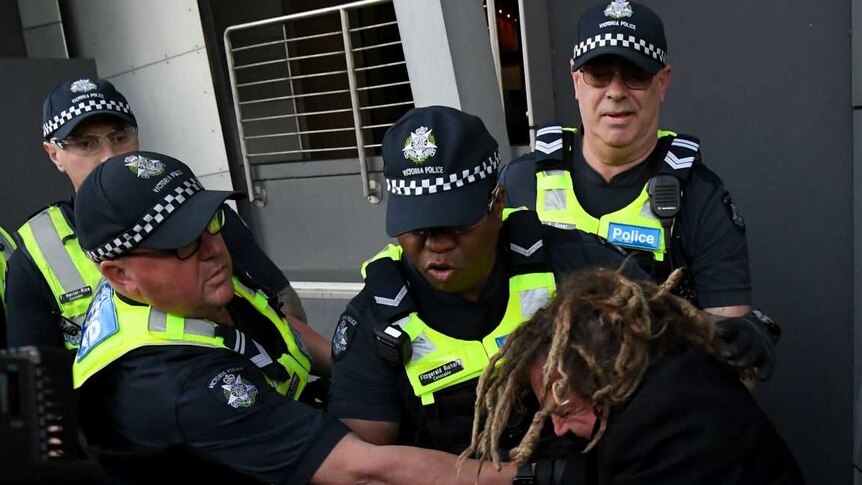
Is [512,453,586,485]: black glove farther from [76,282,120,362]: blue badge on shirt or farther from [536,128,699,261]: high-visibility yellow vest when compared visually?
[76,282,120,362]: blue badge on shirt

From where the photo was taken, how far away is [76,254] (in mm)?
2334

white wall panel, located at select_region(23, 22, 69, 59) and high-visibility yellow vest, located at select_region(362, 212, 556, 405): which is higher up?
white wall panel, located at select_region(23, 22, 69, 59)

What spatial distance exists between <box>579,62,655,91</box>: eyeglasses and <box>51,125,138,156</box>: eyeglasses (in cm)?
158

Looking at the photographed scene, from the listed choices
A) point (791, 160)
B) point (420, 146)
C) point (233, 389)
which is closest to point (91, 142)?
point (233, 389)

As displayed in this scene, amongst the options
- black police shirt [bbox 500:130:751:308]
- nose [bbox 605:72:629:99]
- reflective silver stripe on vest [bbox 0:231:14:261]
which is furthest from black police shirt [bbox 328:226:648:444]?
reflective silver stripe on vest [bbox 0:231:14:261]

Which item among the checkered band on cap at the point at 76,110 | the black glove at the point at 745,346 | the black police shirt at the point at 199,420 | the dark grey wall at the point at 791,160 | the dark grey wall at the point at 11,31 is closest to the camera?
the black glove at the point at 745,346

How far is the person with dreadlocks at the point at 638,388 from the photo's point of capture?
3.65 feet

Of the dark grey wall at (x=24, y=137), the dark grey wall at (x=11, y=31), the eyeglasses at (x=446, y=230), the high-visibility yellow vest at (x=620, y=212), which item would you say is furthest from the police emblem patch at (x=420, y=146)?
the dark grey wall at (x=11, y=31)

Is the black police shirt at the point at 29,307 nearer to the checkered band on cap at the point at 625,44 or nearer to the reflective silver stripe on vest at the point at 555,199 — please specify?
the reflective silver stripe on vest at the point at 555,199

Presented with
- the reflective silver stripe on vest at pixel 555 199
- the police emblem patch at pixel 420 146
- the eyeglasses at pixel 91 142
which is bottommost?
the reflective silver stripe on vest at pixel 555 199

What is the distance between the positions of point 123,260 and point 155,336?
18cm

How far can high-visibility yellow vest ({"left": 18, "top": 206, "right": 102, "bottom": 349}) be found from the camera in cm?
229

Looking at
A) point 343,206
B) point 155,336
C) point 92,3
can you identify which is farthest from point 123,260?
point 92,3

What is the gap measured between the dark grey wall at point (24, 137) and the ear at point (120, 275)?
3833 millimetres
